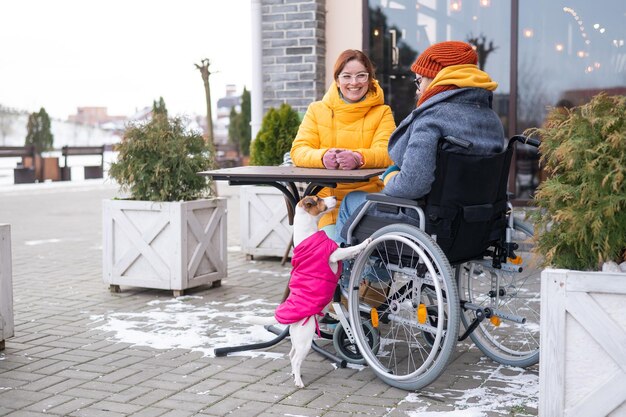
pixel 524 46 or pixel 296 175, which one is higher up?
pixel 524 46

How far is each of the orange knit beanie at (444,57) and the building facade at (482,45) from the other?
4322 mm

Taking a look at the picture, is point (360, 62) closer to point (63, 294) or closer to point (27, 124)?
point (63, 294)

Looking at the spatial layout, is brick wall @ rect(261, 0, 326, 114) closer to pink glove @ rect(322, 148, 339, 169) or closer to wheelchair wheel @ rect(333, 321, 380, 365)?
pink glove @ rect(322, 148, 339, 169)

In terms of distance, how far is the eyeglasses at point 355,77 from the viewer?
14.8 feet

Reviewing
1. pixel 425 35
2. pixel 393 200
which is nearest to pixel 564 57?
pixel 425 35

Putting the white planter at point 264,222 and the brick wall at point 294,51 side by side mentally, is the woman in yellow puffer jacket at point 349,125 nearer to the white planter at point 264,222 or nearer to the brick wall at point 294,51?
the white planter at point 264,222

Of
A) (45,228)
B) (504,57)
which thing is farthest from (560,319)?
(45,228)

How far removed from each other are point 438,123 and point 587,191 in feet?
2.85

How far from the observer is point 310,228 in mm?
3920

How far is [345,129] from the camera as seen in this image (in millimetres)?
4609

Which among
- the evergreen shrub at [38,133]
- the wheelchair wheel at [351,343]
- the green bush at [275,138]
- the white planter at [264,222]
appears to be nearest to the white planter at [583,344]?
the wheelchair wheel at [351,343]

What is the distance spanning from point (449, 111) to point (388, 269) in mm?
766

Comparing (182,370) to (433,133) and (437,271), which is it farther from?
(433,133)

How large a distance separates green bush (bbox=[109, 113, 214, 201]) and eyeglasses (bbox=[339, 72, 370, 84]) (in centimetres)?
163
